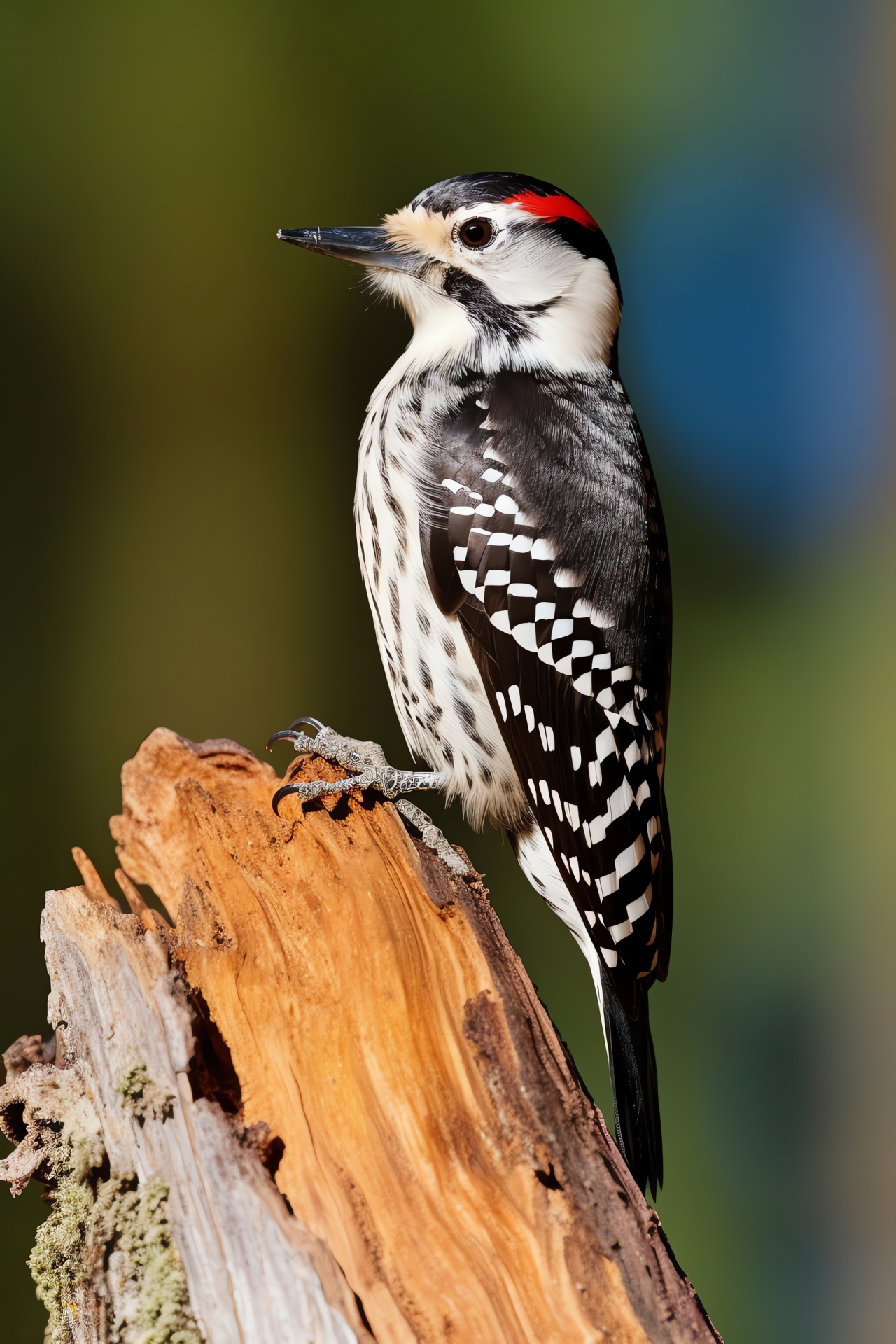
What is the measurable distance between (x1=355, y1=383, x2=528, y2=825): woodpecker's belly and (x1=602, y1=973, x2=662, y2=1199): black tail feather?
32cm

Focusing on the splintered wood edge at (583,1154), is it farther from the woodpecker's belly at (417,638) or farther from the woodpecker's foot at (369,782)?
the woodpecker's belly at (417,638)

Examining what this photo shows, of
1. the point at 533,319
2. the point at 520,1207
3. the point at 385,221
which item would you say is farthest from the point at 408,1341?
the point at 385,221

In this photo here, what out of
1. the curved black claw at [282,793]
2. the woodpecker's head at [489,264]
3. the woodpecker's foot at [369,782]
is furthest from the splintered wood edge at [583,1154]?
the woodpecker's head at [489,264]

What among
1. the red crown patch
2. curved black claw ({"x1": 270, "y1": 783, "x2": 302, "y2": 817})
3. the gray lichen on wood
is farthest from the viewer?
the red crown patch

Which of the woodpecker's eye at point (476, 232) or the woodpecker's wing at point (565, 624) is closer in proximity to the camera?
the woodpecker's wing at point (565, 624)

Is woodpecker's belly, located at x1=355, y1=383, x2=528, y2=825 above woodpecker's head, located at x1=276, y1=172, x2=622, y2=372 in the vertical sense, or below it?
below

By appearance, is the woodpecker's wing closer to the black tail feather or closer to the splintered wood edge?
the black tail feather

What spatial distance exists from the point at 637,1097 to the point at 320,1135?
506 millimetres

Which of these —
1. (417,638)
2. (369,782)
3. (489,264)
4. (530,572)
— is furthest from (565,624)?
(489,264)

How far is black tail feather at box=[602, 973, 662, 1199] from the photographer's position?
46.9 inches

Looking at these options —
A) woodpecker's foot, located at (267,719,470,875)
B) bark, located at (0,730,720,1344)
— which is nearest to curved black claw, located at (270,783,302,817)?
woodpecker's foot, located at (267,719,470,875)

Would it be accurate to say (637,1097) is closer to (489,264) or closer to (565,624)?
(565,624)

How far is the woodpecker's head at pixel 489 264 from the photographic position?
130cm

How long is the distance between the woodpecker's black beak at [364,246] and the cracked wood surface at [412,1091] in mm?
788
